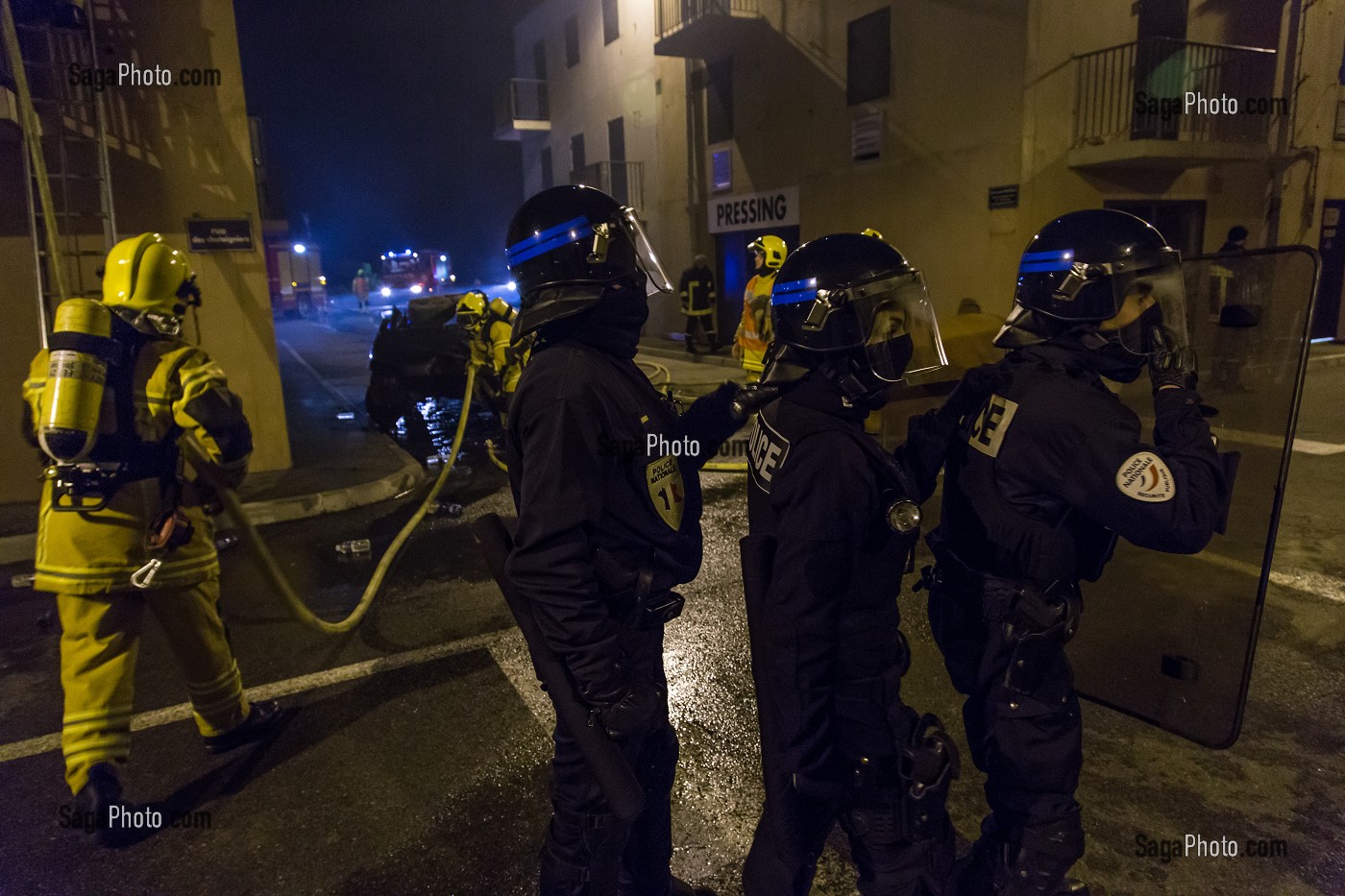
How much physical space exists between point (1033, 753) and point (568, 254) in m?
1.83

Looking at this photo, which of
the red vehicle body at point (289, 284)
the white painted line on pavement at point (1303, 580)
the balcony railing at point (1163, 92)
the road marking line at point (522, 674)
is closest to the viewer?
the road marking line at point (522, 674)

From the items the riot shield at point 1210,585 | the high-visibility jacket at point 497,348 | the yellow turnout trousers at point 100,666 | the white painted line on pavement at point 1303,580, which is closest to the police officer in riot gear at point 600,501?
the riot shield at point 1210,585

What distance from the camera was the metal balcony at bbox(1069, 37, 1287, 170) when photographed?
1189 centimetres

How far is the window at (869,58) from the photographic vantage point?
46.7 ft

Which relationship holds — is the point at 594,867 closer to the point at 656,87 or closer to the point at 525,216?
the point at 525,216

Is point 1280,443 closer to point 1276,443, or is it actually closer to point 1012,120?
point 1276,443

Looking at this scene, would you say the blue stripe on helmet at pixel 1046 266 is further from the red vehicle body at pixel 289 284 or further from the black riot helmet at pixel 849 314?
the red vehicle body at pixel 289 284

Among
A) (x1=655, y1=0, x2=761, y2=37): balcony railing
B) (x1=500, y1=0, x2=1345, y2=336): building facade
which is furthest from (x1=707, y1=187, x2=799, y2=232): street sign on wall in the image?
(x1=655, y1=0, x2=761, y2=37): balcony railing

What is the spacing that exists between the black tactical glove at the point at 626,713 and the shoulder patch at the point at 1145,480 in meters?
1.27

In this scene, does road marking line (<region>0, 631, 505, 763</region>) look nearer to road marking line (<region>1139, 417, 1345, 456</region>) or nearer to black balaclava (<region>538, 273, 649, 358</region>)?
black balaclava (<region>538, 273, 649, 358</region>)

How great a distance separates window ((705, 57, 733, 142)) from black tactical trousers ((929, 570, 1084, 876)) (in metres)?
18.6

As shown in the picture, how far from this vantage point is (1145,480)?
6.53 feet

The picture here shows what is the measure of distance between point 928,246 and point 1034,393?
502 inches

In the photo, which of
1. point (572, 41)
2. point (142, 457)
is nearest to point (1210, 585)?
point (142, 457)
